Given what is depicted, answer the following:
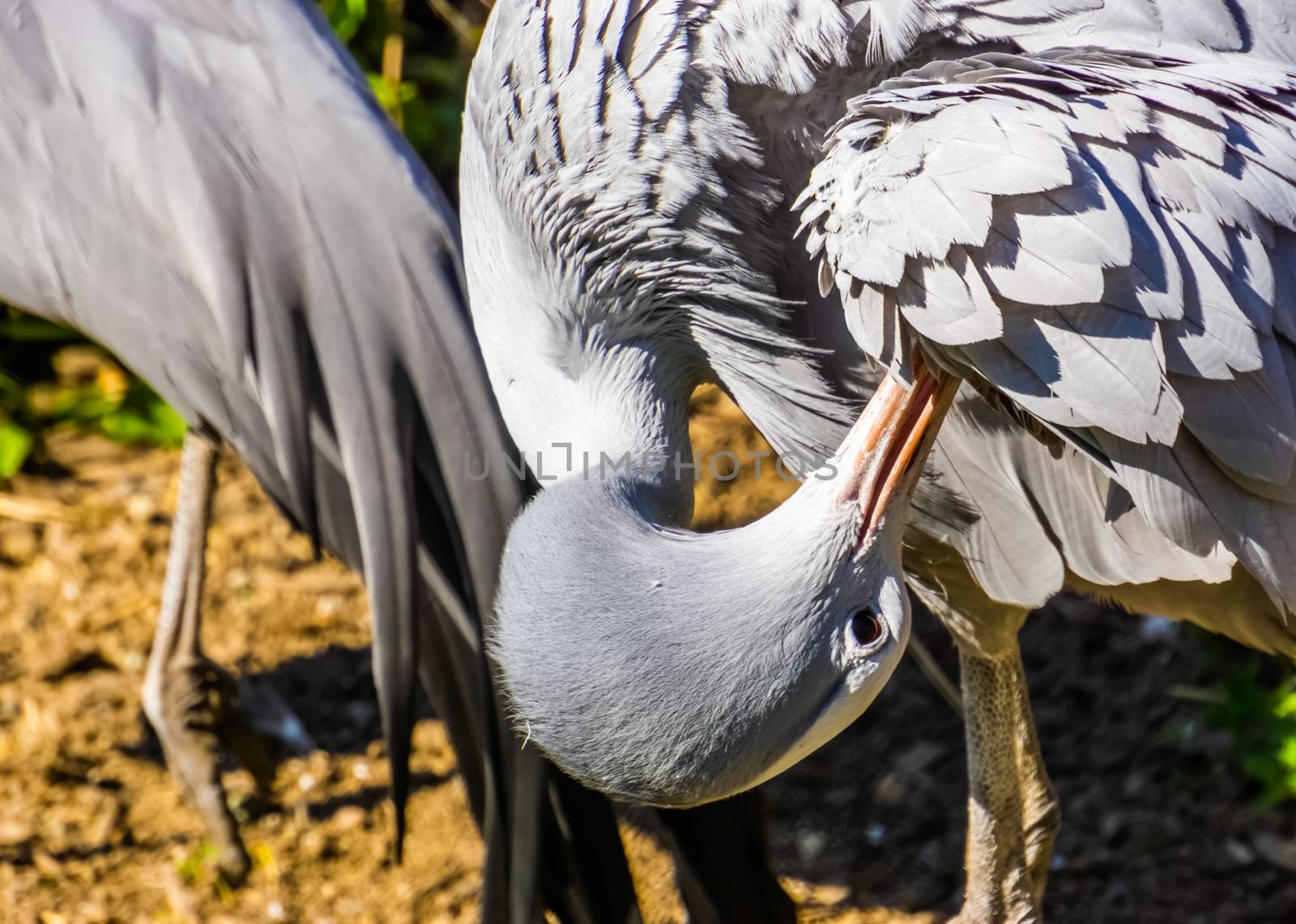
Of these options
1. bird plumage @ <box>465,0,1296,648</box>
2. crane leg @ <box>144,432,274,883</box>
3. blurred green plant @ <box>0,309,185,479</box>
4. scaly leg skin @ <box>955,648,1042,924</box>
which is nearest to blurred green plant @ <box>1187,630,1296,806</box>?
scaly leg skin @ <box>955,648,1042,924</box>

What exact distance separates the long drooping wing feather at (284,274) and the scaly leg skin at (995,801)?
37.0 inches

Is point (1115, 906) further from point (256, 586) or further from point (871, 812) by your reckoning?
point (256, 586)

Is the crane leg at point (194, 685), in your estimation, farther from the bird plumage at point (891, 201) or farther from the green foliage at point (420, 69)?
the green foliage at point (420, 69)

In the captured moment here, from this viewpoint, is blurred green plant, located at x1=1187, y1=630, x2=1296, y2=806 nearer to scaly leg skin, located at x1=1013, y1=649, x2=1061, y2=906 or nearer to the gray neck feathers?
scaly leg skin, located at x1=1013, y1=649, x2=1061, y2=906

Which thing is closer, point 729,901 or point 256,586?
point 729,901

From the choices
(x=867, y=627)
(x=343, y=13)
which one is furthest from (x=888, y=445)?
(x=343, y=13)

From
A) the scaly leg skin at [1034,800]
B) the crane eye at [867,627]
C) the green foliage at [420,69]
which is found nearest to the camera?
the crane eye at [867,627]

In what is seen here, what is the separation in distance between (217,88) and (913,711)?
2.49m

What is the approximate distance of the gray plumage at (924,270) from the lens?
2.16m

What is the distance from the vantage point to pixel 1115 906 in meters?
3.62

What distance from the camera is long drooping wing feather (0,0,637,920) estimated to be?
Answer: 2980 mm

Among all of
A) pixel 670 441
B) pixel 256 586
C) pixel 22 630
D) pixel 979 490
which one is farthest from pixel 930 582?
pixel 22 630

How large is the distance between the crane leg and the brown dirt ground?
154 millimetres

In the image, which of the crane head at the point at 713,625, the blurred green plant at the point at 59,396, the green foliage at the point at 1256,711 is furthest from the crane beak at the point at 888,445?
the blurred green plant at the point at 59,396
